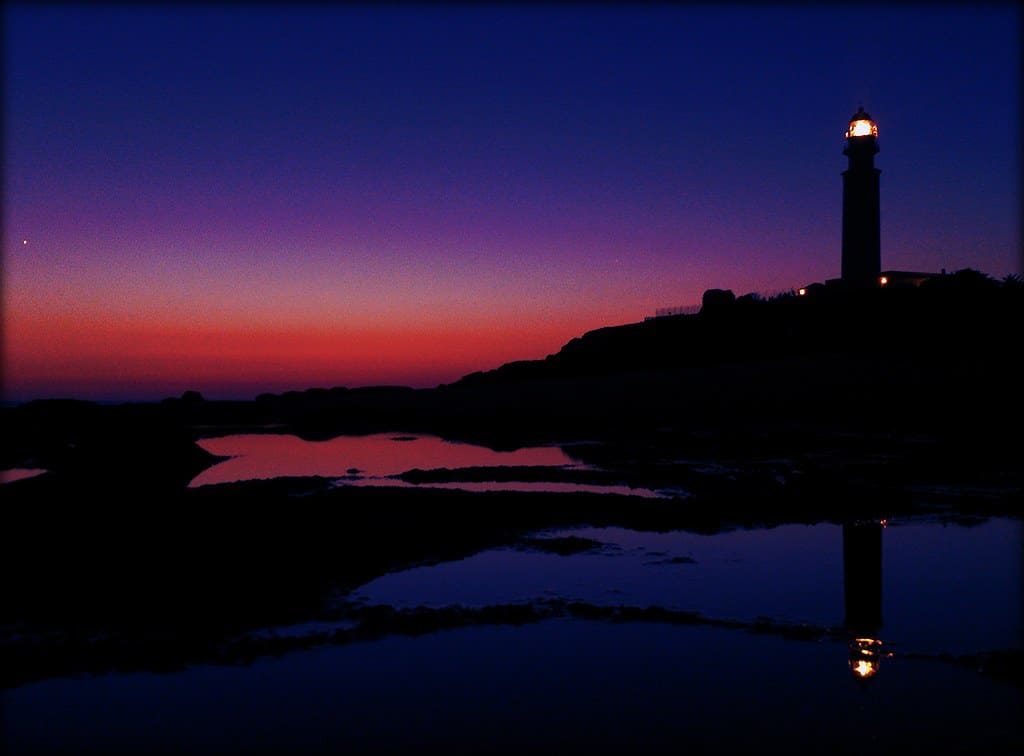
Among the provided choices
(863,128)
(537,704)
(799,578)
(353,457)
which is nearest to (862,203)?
(863,128)

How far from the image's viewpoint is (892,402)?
24609mm

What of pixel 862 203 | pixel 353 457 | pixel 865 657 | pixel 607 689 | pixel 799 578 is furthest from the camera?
pixel 862 203

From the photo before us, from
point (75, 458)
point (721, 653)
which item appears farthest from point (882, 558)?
point (75, 458)

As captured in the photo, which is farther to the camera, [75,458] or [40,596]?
[75,458]

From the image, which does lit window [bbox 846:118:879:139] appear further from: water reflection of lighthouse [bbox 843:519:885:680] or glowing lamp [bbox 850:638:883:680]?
glowing lamp [bbox 850:638:883:680]

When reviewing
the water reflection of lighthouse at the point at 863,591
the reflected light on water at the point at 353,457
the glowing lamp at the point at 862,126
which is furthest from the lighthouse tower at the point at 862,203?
the water reflection of lighthouse at the point at 863,591

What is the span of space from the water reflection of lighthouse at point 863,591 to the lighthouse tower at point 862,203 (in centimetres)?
4257

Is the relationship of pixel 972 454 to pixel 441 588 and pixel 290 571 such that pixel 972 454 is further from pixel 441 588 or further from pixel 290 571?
pixel 290 571

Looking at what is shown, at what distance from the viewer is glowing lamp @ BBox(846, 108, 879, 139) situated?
46.9m

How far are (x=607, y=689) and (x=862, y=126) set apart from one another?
50532 millimetres

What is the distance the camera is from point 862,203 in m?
46.8

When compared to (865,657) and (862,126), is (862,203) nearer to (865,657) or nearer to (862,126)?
(862,126)

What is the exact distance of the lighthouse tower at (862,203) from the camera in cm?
4672

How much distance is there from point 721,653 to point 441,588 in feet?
8.89
